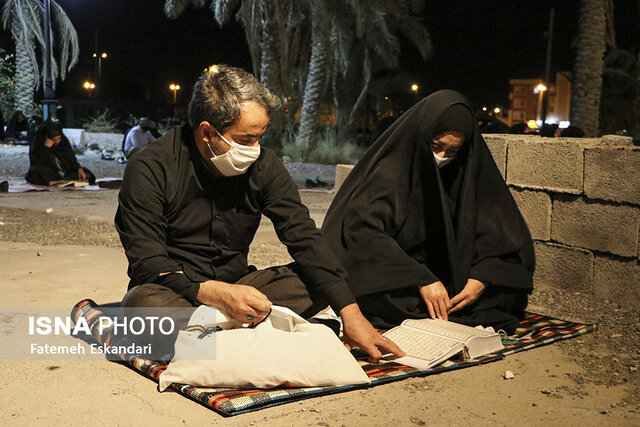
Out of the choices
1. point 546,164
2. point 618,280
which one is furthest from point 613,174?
point 618,280

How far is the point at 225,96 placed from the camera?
313 cm

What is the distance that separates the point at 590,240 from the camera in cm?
504

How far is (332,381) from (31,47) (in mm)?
23483

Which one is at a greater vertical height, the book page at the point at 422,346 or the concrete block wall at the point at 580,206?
the concrete block wall at the point at 580,206

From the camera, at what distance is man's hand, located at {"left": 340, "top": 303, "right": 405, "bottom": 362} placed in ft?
10.4

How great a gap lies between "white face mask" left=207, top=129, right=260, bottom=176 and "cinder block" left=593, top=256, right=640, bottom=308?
2777mm

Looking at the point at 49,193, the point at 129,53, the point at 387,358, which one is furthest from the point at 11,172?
the point at 129,53

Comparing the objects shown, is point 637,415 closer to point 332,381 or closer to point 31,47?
point 332,381

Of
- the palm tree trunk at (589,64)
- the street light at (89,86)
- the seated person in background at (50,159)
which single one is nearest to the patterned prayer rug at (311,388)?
the seated person in background at (50,159)

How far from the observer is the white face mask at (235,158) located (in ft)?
10.5

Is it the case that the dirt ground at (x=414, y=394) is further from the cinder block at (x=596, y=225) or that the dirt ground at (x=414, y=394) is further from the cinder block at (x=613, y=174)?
the cinder block at (x=613, y=174)

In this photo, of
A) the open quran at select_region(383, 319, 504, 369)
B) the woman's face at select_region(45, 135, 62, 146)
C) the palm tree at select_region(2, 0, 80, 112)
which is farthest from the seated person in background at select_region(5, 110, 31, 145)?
the open quran at select_region(383, 319, 504, 369)

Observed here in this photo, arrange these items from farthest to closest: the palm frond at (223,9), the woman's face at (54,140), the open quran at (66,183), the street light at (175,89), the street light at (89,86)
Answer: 1. the street light at (175,89)
2. the street light at (89,86)
3. the palm frond at (223,9)
4. the woman's face at (54,140)
5. the open quran at (66,183)

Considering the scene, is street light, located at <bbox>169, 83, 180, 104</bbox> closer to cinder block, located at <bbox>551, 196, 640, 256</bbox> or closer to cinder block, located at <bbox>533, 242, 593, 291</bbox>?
cinder block, located at <bbox>533, 242, 593, 291</bbox>
